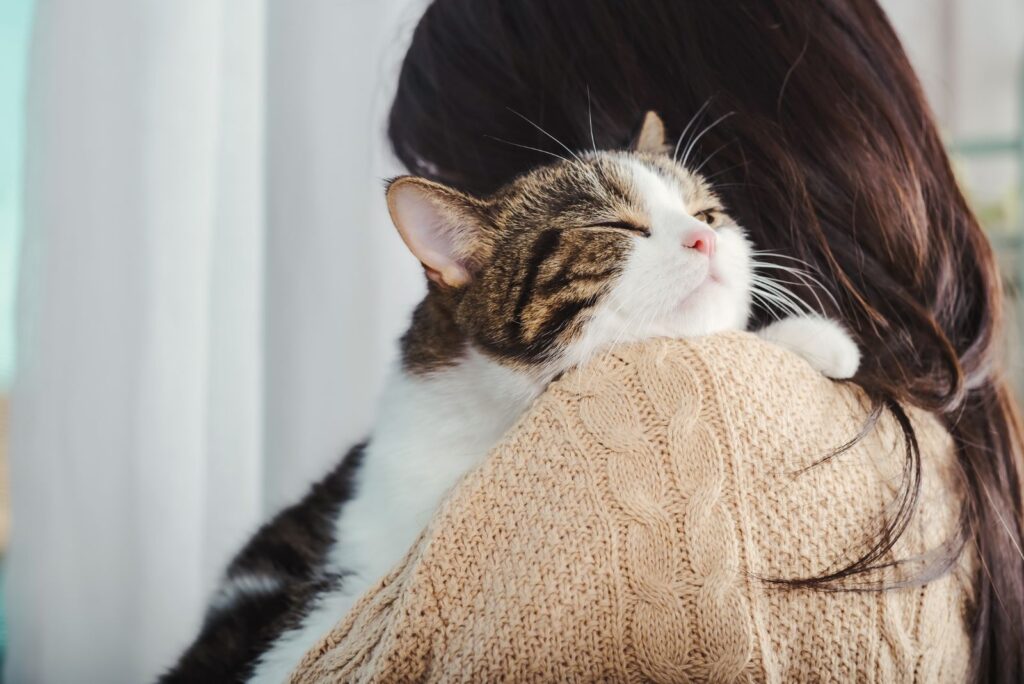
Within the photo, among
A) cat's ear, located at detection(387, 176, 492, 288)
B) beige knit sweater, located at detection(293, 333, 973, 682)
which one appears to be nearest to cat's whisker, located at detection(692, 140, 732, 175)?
cat's ear, located at detection(387, 176, 492, 288)

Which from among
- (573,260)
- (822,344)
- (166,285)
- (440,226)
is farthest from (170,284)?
(822,344)

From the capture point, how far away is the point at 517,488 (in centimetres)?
59

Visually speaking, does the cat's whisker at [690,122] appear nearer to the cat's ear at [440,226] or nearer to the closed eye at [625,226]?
the closed eye at [625,226]

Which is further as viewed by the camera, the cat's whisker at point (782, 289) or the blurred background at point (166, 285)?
the blurred background at point (166, 285)

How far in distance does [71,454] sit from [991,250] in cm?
155

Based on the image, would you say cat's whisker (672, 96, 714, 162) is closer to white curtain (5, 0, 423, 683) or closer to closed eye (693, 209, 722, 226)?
closed eye (693, 209, 722, 226)

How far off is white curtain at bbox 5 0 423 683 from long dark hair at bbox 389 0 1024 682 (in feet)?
2.12

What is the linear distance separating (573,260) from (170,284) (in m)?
1.10

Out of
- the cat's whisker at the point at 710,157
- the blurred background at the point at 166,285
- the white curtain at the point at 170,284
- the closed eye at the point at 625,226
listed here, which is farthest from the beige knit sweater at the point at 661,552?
the white curtain at the point at 170,284

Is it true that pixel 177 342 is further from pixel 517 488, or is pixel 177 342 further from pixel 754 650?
pixel 754 650

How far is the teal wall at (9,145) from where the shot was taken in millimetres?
1571

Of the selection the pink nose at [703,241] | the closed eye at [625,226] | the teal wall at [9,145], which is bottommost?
the pink nose at [703,241]

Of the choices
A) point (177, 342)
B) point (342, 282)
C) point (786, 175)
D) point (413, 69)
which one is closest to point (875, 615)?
point (786, 175)

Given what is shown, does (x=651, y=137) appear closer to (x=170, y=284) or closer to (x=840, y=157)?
(x=840, y=157)
